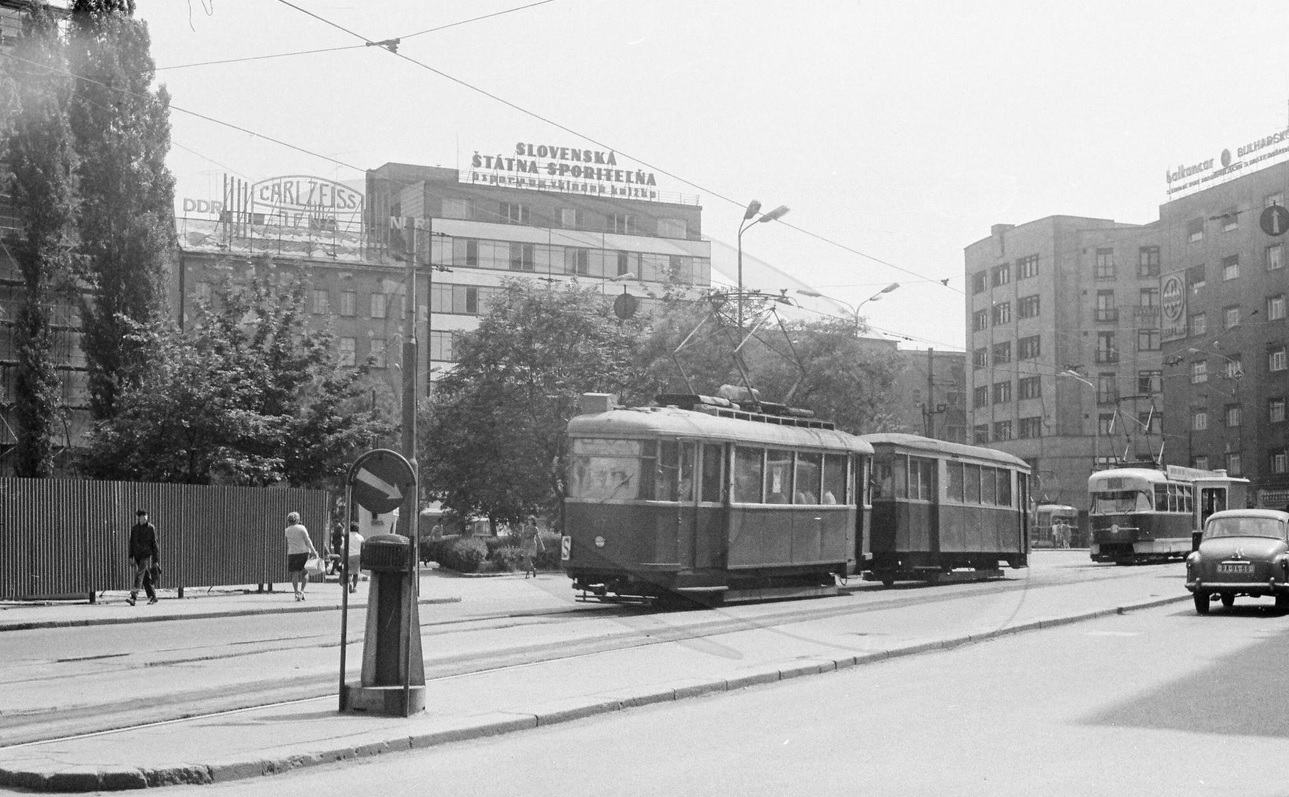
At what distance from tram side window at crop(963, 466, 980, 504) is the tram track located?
485cm

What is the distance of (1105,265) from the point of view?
89.1 metres

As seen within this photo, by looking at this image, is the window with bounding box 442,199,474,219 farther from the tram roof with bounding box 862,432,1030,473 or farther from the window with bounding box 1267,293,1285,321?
the tram roof with bounding box 862,432,1030,473

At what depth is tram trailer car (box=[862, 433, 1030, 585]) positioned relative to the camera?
1172 inches

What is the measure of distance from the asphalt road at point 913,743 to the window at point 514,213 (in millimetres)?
70747

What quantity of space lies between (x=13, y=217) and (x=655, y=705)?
1733 inches

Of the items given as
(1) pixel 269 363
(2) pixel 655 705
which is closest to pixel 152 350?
(1) pixel 269 363

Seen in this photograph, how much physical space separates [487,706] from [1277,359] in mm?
73147

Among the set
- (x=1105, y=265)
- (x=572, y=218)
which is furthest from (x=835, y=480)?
(x=1105, y=265)

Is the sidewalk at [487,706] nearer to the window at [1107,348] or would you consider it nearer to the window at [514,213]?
the window at [514,213]

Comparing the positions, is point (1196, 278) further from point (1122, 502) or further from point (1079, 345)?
point (1122, 502)

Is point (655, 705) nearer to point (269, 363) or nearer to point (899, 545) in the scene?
point (899, 545)

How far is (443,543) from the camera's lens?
46.9 metres

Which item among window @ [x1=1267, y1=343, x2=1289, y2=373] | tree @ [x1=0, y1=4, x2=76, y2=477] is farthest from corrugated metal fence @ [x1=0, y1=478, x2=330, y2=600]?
window @ [x1=1267, y1=343, x2=1289, y2=373]

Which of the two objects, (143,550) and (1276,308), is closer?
(143,550)
